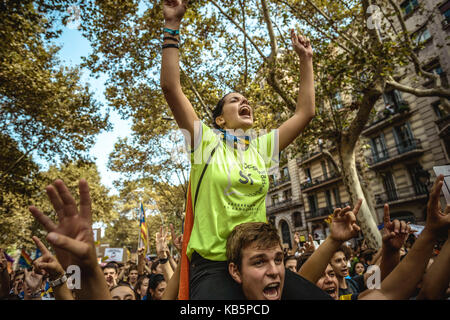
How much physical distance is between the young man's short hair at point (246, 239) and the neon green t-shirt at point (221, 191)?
6cm

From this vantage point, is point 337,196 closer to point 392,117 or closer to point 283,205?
point 283,205

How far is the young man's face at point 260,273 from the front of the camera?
1.41 metres

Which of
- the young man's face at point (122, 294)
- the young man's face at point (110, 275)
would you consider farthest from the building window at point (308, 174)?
the young man's face at point (122, 294)

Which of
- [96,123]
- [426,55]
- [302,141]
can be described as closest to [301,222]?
[426,55]

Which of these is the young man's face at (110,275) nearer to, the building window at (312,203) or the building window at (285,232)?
the building window at (312,203)

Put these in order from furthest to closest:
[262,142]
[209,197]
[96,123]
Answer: [96,123] < [262,142] < [209,197]

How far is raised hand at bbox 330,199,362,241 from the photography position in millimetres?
1890

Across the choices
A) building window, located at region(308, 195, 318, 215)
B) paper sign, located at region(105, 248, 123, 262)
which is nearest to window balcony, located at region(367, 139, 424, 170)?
building window, located at region(308, 195, 318, 215)

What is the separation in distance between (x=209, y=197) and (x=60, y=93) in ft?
40.6
